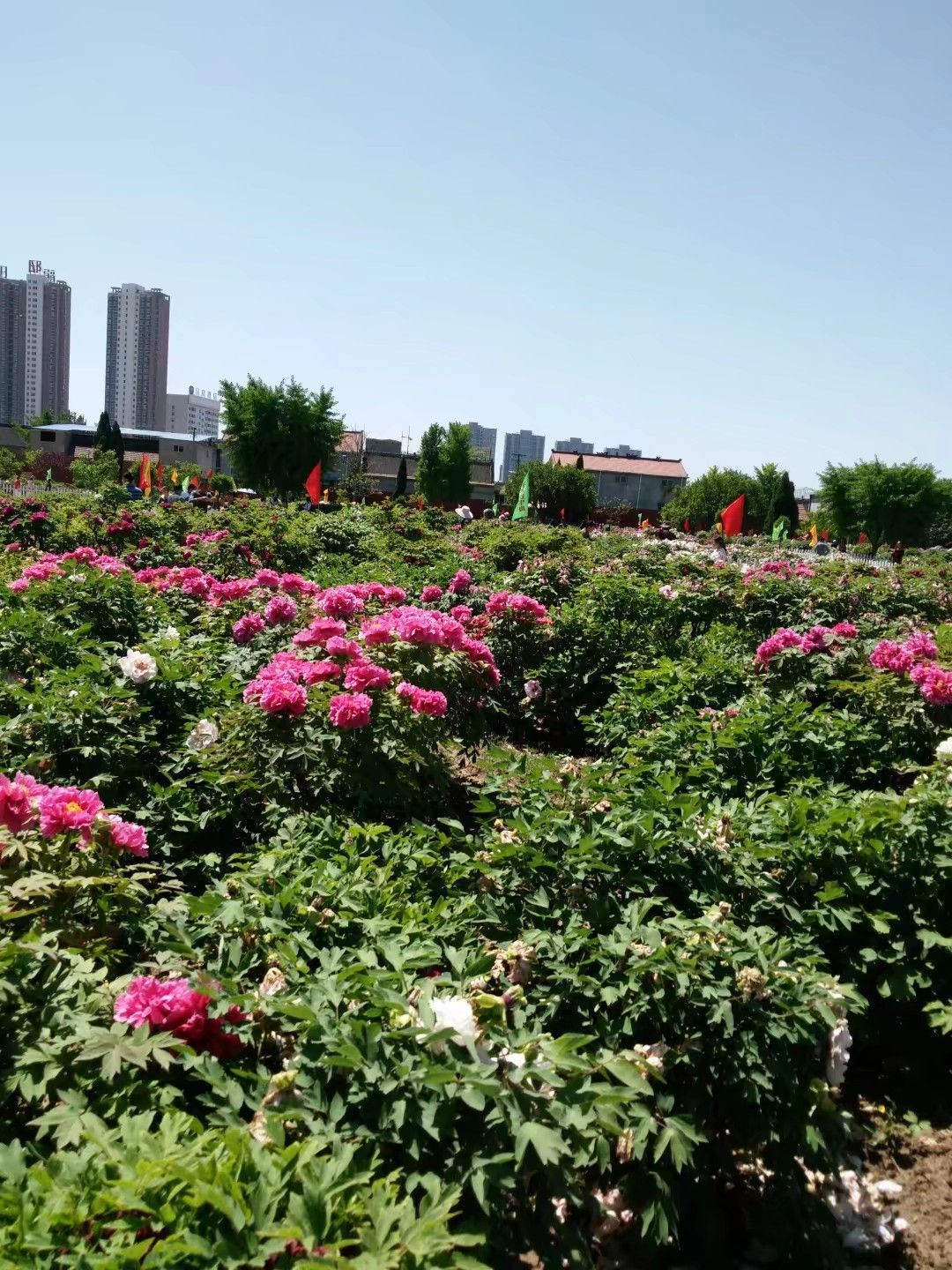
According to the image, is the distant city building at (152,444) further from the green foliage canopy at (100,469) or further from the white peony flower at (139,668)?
the white peony flower at (139,668)

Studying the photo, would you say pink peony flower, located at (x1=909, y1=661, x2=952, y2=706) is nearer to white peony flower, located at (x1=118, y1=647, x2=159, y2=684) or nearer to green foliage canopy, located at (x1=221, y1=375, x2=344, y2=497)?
white peony flower, located at (x1=118, y1=647, x2=159, y2=684)

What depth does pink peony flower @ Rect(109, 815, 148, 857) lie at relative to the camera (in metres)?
2.46

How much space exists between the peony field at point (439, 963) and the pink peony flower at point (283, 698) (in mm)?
14

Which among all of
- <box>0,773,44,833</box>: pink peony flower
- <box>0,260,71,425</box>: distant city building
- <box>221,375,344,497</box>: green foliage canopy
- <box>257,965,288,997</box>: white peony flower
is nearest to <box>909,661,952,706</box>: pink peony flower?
<box>257,965,288,997</box>: white peony flower

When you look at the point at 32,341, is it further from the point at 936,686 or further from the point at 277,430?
the point at 936,686

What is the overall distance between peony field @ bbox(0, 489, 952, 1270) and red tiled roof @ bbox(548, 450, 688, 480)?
80275mm

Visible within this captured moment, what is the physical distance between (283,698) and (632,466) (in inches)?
3362

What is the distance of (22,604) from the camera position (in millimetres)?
5176

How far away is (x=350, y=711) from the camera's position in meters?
3.46

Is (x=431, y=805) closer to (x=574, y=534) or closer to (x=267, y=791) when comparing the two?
(x=267, y=791)

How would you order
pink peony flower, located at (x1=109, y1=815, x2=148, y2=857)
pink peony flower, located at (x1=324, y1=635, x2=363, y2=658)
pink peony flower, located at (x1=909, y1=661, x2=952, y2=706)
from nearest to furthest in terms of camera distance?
pink peony flower, located at (x1=109, y1=815, x2=148, y2=857)
pink peony flower, located at (x1=324, y1=635, x2=363, y2=658)
pink peony flower, located at (x1=909, y1=661, x2=952, y2=706)

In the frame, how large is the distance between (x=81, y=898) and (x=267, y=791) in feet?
3.72

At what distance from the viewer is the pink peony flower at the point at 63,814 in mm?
2318

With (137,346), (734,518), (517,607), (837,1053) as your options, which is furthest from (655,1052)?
(137,346)
